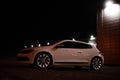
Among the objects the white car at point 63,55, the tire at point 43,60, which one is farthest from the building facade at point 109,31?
the tire at point 43,60

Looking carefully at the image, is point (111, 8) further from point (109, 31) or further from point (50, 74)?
point (50, 74)

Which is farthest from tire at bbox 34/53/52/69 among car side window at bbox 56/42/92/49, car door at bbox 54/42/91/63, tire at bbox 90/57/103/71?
tire at bbox 90/57/103/71

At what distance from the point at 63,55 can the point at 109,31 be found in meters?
7.69

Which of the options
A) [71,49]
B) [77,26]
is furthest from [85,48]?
[77,26]

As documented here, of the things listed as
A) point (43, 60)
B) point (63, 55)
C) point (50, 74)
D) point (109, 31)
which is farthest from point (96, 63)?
point (109, 31)

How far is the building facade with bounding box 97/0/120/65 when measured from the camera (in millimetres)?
24156

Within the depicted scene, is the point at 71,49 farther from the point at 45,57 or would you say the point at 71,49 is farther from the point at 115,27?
the point at 115,27

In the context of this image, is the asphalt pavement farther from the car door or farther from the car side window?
the car side window

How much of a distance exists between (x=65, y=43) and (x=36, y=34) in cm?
9016

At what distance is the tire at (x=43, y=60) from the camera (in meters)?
17.7

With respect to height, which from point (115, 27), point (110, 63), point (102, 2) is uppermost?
point (102, 2)

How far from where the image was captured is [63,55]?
1822cm

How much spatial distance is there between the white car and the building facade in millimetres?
5331

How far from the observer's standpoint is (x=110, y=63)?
24.6 metres
